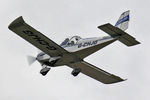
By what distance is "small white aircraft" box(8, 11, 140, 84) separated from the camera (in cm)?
3762

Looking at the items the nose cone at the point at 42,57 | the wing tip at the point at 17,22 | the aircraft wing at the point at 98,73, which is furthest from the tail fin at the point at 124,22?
the wing tip at the point at 17,22

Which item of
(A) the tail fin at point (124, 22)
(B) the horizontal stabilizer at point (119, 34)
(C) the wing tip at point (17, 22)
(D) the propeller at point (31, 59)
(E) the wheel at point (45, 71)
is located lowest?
(E) the wheel at point (45, 71)

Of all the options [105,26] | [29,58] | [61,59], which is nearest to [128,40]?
[105,26]

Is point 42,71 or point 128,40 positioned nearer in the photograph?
point 128,40

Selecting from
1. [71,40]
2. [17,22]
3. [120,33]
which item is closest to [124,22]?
[120,33]

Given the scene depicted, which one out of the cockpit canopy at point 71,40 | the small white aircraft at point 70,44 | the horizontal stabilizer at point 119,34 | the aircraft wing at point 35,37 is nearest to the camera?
the horizontal stabilizer at point 119,34

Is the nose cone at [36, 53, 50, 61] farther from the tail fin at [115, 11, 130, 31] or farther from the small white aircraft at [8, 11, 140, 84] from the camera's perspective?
the tail fin at [115, 11, 130, 31]

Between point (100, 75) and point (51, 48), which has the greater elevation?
point (51, 48)

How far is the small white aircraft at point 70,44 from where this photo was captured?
37.6 m

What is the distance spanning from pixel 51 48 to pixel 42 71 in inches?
108

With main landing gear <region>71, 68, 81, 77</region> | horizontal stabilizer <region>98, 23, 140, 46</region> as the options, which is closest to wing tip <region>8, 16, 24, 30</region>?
horizontal stabilizer <region>98, 23, 140, 46</region>

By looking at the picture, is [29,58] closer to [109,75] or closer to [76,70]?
[76,70]

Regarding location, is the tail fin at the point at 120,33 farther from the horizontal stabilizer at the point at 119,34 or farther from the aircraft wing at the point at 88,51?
the aircraft wing at the point at 88,51

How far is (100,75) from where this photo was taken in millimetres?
44406
